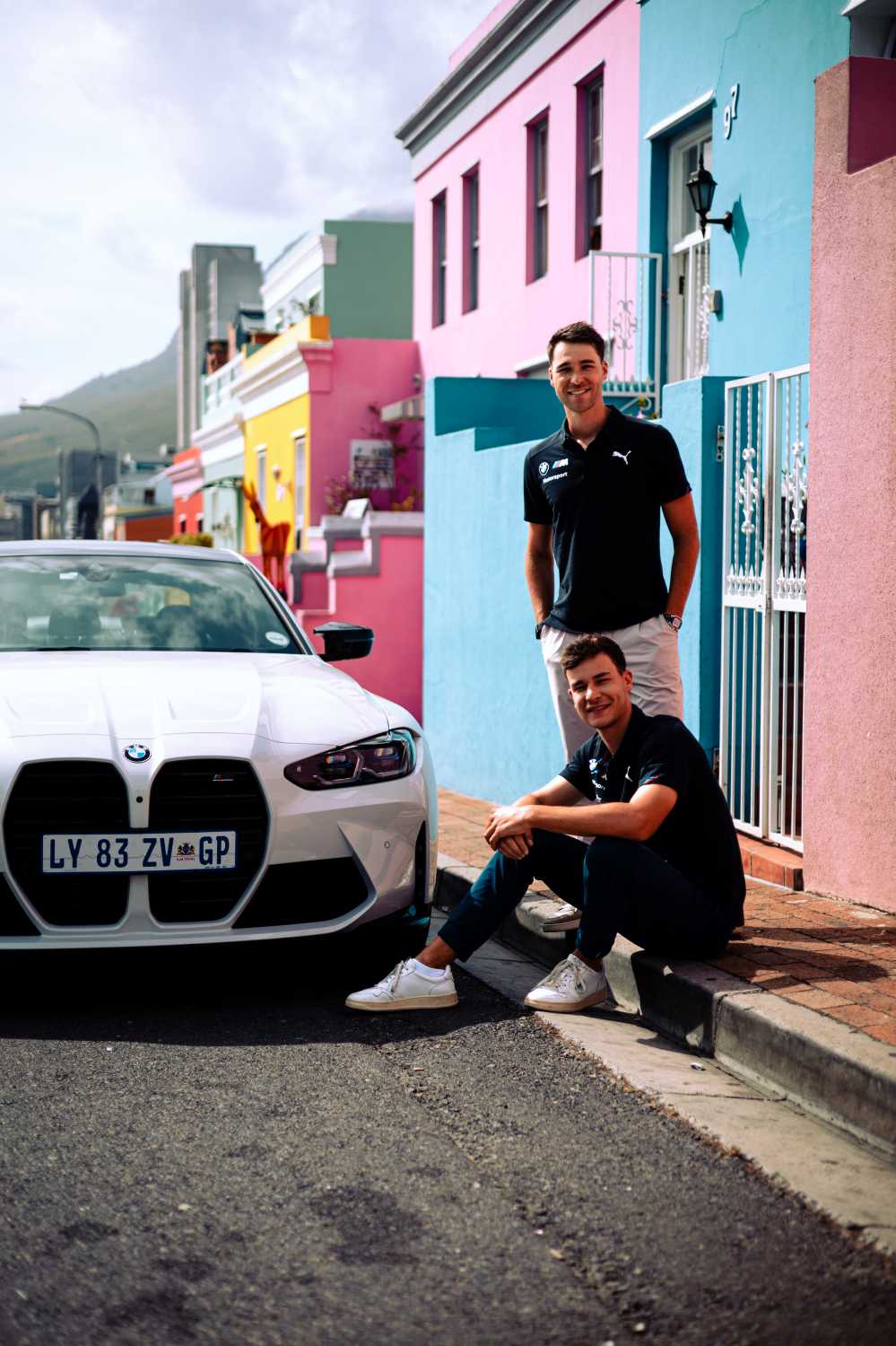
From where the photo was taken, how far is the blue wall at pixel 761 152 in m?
10.2

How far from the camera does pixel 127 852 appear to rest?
4.81 m

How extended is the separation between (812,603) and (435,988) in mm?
2362

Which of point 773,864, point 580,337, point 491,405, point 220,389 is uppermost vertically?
point 220,389

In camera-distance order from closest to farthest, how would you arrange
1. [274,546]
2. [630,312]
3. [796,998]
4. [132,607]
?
[796,998] < [132,607] < [630,312] < [274,546]

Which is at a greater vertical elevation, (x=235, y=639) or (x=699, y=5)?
(x=699, y=5)

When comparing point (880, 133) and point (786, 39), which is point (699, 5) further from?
point (880, 133)

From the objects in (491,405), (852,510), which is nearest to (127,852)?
(852,510)

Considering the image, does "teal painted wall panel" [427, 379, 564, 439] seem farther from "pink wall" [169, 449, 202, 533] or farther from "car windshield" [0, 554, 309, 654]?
"pink wall" [169, 449, 202, 533]

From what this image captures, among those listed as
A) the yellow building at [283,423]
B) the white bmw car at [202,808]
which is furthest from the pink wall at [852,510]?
the yellow building at [283,423]

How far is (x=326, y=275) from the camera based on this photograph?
28.0m

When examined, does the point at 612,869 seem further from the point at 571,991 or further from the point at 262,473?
the point at 262,473

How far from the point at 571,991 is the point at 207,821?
1.27m

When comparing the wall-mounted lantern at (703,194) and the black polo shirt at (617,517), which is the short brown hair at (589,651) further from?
the wall-mounted lantern at (703,194)

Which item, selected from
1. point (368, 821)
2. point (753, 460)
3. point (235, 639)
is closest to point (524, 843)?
point (368, 821)
